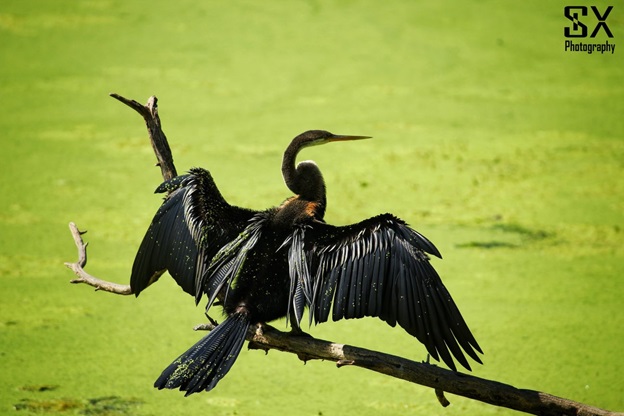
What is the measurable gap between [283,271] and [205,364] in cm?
28

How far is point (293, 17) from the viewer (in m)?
4.97

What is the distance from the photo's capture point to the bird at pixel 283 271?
67.7 inches

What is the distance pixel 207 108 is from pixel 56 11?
133cm

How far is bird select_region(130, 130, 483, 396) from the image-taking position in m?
1.72

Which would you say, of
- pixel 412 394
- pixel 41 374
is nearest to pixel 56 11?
pixel 41 374

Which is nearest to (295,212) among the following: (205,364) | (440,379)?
(205,364)

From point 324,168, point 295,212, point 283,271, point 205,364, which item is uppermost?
point 324,168

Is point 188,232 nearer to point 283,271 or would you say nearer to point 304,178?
point 283,271

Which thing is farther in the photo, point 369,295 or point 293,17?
point 293,17

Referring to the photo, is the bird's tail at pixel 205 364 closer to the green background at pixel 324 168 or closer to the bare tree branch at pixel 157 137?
the bare tree branch at pixel 157 137

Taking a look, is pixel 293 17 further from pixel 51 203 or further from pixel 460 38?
pixel 51 203

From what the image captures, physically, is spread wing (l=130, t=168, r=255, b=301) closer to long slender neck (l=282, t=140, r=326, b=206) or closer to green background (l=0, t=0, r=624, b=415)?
long slender neck (l=282, t=140, r=326, b=206)

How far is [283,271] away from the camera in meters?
1.89

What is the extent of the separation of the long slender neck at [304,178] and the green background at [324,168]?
24.2 inches
